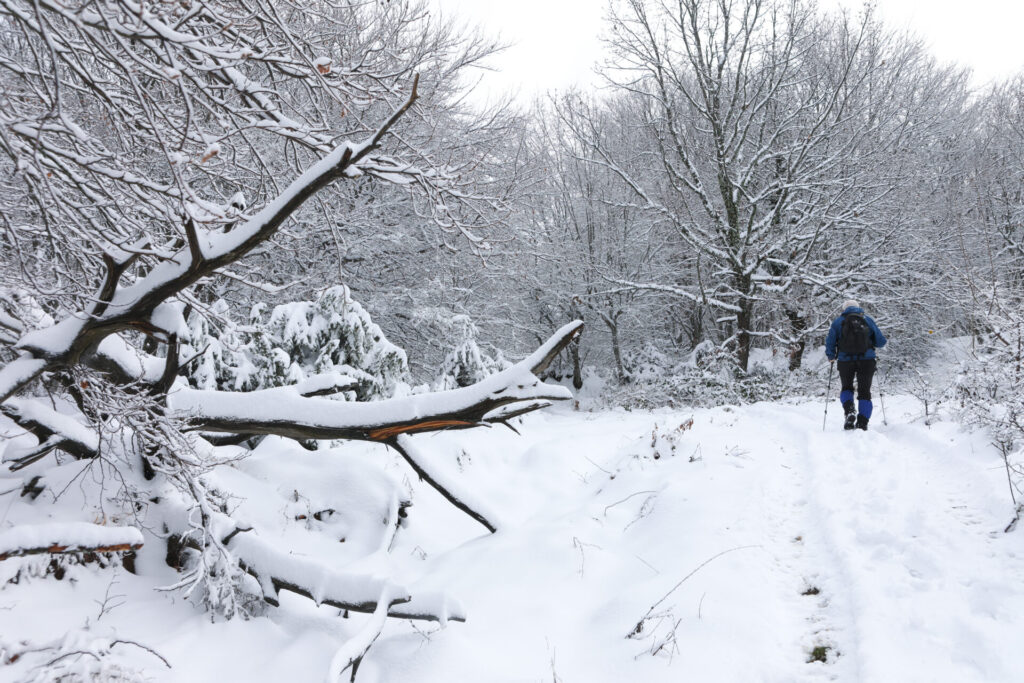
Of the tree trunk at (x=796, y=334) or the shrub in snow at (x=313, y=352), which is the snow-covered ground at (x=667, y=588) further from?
the tree trunk at (x=796, y=334)

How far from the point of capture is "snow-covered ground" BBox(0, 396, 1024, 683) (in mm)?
2713

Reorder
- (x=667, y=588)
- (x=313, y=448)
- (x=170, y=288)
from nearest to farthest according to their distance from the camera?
(x=170, y=288) < (x=667, y=588) < (x=313, y=448)

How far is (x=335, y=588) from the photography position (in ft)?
9.83

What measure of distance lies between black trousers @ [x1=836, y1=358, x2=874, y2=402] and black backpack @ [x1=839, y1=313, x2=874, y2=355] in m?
0.14

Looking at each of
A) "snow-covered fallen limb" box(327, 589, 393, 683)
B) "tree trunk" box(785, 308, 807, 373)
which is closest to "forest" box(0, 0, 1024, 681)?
"snow-covered fallen limb" box(327, 589, 393, 683)

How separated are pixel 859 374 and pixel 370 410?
272 inches

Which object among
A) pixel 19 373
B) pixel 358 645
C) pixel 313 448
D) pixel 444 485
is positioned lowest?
pixel 358 645

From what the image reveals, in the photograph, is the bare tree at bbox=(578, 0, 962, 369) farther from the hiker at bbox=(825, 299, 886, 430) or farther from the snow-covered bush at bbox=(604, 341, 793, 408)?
the hiker at bbox=(825, 299, 886, 430)

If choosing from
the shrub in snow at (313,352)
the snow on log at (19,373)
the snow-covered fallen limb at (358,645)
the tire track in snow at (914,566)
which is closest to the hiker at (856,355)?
the tire track in snow at (914,566)

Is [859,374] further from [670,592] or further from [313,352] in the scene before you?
[313,352]

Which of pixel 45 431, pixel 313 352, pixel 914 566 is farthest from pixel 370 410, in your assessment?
pixel 313 352

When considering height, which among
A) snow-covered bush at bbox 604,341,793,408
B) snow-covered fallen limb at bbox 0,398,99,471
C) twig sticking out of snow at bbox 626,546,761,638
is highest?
snow-covered fallen limb at bbox 0,398,99,471

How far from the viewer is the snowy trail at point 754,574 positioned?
2.73 m

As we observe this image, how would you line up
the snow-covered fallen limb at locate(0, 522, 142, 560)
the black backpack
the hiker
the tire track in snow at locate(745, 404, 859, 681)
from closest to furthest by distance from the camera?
the snow-covered fallen limb at locate(0, 522, 142, 560) → the tire track in snow at locate(745, 404, 859, 681) → the hiker → the black backpack
